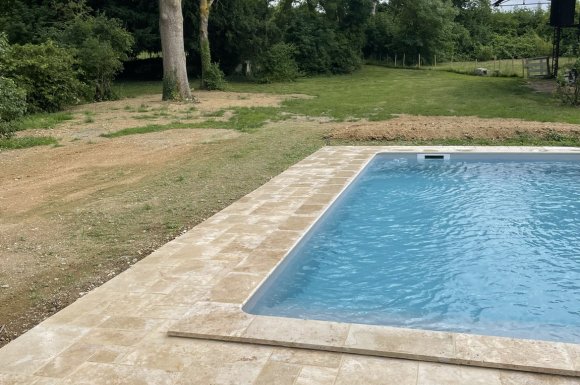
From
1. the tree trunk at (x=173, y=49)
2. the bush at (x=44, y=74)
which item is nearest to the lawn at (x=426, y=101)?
the tree trunk at (x=173, y=49)

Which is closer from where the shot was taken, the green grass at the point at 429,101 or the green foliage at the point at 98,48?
the green grass at the point at 429,101

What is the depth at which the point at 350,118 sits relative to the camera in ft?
43.2

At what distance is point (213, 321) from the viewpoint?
3176mm

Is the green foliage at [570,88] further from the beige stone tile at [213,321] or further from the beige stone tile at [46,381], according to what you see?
the beige stone tile at [46,381]

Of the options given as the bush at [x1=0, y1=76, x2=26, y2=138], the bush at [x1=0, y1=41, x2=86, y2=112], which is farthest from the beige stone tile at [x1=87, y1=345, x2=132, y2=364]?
the bush at [x1=0, y1=41, x2=86, y2=112]

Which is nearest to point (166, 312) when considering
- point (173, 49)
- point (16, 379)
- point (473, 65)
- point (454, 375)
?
point (16, 379)

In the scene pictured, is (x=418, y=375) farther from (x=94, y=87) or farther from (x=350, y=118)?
(x=94, y=87)

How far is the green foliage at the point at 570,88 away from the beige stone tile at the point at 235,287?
40.2 ft

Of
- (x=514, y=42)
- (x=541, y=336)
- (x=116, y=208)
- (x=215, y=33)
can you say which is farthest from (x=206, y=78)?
(x=514, y=42)

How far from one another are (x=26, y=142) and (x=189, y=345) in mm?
9210

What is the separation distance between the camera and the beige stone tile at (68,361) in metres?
2.68

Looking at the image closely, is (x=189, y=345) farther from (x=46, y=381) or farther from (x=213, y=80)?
(x=213, y=80)

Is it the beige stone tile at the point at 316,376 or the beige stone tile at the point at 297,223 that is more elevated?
the beige stone tile at the point at 297,223

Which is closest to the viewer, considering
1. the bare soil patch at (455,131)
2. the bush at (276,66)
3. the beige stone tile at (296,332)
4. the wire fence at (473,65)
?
the beige stone tile at (296,332)
